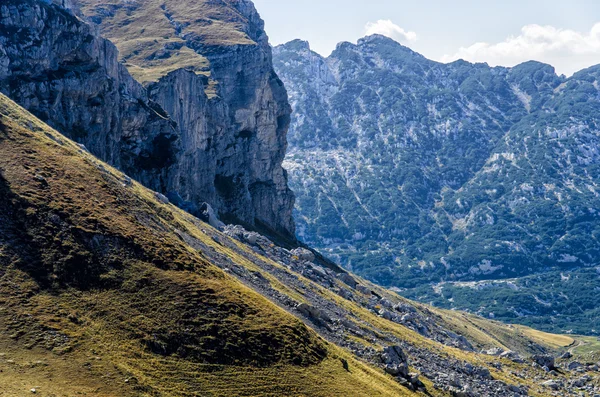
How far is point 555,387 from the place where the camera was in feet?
356

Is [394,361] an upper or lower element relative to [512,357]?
upper

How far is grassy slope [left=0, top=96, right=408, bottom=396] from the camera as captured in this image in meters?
50.8

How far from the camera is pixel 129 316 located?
2282 inches

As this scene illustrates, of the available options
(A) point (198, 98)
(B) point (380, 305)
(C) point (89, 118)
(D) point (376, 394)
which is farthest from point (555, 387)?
(A) point (198, 98)

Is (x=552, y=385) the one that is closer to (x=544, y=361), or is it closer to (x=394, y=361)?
(x=544, y=361)

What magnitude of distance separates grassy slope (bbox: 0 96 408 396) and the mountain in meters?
0.13

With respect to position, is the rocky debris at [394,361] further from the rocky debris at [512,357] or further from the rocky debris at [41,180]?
the rocky debris at [512,357]

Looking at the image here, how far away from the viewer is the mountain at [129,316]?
5125 centimetres

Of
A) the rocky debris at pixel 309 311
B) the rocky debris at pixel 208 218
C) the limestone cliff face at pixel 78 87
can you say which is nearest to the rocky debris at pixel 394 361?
the rocky debris at pixel 309 311

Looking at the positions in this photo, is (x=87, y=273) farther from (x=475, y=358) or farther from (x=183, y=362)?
(x=475, y=358)

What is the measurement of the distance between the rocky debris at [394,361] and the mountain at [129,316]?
0.18 m

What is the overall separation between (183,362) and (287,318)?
47.7ft

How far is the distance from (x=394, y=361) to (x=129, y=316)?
3442 cm

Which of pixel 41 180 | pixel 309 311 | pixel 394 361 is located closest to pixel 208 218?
Answer: pixel 309 311
